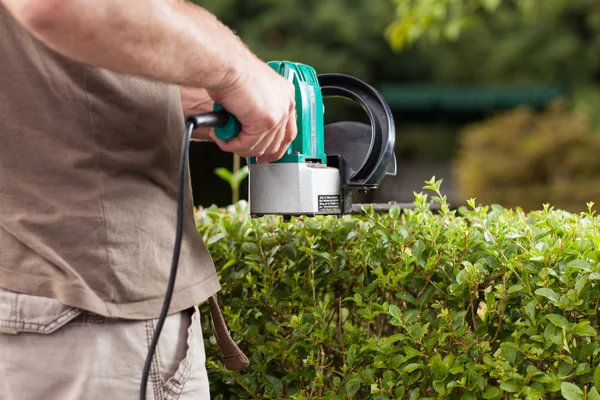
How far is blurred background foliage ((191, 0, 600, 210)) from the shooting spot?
1176 centimetres

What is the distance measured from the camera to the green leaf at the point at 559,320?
1.80m

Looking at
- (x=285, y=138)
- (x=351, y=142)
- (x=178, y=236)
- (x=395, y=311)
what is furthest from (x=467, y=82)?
(x=178, y=236)

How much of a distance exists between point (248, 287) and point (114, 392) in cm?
82

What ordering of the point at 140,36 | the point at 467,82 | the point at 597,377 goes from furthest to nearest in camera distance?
1. the point at 467,82
2. the point at 597,377
3. the point at 140,36

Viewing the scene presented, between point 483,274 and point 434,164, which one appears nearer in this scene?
point 483,274

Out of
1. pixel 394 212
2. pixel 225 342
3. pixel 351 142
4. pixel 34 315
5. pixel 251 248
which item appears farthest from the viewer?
pixel 251 248

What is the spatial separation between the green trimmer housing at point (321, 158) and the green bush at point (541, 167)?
9.67 m

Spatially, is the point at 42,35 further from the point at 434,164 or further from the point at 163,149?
the point at 434,164

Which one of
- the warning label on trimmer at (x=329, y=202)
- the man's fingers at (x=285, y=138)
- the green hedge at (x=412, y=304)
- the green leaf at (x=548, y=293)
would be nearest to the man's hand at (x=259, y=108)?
the man's fingers at (x=285, y=138)

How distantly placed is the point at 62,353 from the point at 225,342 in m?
0.51

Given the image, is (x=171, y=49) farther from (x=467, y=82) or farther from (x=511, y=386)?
(x=467, y=82)

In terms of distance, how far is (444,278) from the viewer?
204 centimetres

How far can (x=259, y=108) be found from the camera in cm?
151

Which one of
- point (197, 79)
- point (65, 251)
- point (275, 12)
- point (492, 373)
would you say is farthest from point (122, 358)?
point (275, 12)
